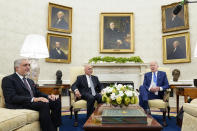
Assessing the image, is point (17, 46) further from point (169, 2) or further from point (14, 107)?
point (169, 2)

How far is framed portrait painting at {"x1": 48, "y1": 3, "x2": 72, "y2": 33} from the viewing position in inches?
260

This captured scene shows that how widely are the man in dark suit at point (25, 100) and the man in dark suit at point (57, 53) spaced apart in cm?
361

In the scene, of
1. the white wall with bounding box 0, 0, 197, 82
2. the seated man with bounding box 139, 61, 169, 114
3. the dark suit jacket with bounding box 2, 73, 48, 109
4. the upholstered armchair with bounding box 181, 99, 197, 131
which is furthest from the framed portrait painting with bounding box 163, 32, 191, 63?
the dark suit jacket with bounding box 2, 73, 48, 109

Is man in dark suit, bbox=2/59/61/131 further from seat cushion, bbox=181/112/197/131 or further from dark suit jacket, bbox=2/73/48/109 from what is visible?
seat cushion, bbox=181/112/197/131

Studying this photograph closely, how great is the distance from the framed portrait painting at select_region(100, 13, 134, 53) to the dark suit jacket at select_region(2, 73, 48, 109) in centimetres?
440

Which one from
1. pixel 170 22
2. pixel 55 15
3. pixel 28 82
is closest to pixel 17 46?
pixel 55 15

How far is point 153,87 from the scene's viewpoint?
409cm

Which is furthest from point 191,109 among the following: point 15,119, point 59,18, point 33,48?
point 59,18

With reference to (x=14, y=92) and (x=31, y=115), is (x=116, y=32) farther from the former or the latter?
(x=31, y=115)

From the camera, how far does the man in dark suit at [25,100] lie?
259 centimetres

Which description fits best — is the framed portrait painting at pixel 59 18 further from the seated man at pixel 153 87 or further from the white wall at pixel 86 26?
the seated man at pixel 153 87

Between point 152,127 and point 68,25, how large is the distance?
5809 mm

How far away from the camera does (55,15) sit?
671cm

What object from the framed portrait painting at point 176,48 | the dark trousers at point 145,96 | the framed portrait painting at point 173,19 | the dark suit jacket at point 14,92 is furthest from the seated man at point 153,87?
the framed portrait painting at point 173,19
